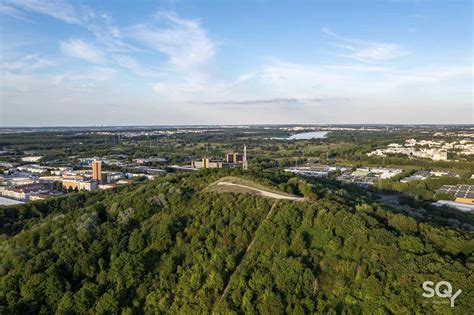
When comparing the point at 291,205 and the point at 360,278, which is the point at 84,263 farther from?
the point at 360,278

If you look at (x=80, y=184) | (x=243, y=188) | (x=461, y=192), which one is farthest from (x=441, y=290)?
(x=80, y=184)

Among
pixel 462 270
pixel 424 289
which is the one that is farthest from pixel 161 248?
pixel 462 270

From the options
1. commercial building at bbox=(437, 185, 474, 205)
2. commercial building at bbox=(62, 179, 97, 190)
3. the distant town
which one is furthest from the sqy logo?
commercial building at bbox=(62, 179, 97, 190)

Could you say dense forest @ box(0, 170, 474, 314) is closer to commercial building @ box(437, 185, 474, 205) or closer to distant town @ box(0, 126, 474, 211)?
distant town @ box(0, 126, 474, 211)

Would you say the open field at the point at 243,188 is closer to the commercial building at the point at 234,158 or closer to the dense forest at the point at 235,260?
the dense forest at the point at 235,260

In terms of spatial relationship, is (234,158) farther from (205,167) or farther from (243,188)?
(243,188)
